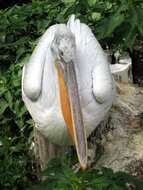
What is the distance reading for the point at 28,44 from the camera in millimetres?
5324

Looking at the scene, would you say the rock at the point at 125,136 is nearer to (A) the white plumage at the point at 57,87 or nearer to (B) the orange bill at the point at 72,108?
(A) the white plumage at the point at 57,87

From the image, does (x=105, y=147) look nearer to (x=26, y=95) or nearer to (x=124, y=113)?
(x=124, y=113)

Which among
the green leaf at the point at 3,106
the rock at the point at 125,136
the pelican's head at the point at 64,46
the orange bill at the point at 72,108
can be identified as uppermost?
the pelican's head at the point at 64,46

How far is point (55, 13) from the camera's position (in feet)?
18.2

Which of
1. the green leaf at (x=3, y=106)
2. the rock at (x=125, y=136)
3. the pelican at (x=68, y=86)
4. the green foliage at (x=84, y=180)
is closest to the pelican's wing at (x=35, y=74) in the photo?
the pelican at (x=68, y=86)

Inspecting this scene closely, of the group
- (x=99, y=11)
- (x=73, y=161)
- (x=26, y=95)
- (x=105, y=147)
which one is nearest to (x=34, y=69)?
(x=26, y=95)

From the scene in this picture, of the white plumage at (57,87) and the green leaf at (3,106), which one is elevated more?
the white plumage at (57,87)

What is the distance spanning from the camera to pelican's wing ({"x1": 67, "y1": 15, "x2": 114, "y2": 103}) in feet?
12.7

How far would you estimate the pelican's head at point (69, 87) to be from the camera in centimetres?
372

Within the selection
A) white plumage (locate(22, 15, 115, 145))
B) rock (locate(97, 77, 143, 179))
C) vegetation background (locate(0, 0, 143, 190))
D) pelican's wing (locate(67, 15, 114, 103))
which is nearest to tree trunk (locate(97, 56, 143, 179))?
rock (locate(97, 77, 143, 179))

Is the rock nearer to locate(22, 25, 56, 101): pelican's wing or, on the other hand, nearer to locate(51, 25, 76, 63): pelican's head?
locate(22, 25, 56, 101): pelican's wing

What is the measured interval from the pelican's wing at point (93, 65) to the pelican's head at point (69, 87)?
0.50ft

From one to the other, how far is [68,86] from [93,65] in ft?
0.98

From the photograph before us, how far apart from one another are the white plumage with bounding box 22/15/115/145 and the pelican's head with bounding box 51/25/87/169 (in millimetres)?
87
